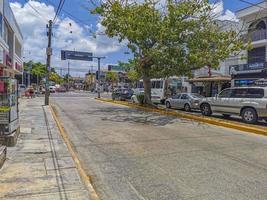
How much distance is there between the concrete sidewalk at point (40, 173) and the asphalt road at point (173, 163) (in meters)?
0.47

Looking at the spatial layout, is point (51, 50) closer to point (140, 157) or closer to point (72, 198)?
point (140, 157)

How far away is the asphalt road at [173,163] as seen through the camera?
20.3 ft

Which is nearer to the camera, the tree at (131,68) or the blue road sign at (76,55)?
the tree at (131,68)

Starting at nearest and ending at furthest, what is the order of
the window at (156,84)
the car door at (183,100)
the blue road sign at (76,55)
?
the car door at (183,100), the window at (156,84), the blue road sign at (76,55)

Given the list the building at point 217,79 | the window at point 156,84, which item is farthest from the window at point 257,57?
the window at point 156,84

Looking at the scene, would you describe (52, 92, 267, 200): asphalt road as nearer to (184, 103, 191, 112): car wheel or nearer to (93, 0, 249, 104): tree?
(93, 0, 249, 104): tree

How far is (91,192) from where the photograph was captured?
235 inches

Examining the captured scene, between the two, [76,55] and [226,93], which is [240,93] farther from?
[76,55]

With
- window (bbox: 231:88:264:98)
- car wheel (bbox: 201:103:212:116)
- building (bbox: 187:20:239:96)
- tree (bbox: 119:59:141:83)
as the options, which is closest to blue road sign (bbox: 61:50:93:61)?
building (bbox: 187:20:239:96)

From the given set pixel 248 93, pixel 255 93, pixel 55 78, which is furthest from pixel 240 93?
pixel 55 78

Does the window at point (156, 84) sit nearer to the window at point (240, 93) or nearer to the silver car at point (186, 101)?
the silver car at point (186, 101)

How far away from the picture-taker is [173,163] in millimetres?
8211

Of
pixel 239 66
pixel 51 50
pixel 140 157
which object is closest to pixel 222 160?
pixel 140 157

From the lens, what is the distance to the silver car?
24.8 m
